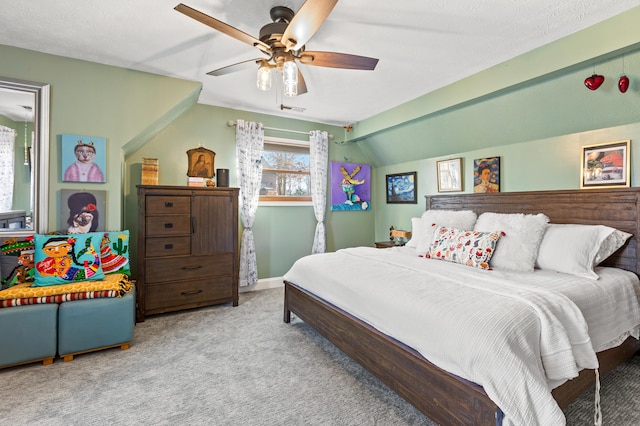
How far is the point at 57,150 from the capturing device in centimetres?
276

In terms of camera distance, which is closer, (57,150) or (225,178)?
(57,150)

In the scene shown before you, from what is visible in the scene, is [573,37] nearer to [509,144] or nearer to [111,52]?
[509,144]

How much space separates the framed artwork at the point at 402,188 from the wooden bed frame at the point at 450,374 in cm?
91

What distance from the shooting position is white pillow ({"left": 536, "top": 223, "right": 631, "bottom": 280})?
2.22m

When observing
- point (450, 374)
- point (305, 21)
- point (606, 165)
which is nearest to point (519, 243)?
point (606, 165)

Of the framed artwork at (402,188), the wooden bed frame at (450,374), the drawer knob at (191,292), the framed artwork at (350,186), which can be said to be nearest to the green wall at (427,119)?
the framed artwork at (402,188)

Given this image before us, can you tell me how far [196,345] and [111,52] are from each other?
2.67 metres

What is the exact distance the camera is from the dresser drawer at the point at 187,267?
10.5 feet

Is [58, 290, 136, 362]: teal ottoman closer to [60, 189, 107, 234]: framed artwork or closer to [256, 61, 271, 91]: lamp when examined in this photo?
[60, 189, 107, 234]: framed artwork

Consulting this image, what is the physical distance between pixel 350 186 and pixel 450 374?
380cm

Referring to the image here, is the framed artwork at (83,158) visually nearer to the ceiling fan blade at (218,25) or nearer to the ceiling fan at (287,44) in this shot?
the ceiling fan at (287,44)

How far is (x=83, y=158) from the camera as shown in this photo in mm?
2834

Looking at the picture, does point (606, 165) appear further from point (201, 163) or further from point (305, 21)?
point (201, 163)

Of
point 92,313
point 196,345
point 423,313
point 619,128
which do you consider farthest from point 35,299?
point 619,128
